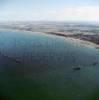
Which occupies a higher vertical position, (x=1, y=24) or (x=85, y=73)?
(x=1, y=24)

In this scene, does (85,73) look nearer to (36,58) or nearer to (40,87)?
(40,87)

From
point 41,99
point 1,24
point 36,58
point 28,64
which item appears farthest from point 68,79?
point 1,24

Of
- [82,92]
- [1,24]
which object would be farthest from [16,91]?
[1,24]

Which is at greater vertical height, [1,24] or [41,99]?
A: [1,24]

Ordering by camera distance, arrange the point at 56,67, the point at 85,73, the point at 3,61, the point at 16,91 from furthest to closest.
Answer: the point at 3,61 < the point at 56,67 < the point at 85,73 < the point at 16,91

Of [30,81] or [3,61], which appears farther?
[3,61]

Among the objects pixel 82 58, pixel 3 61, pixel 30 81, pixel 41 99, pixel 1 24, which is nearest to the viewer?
pixel 41 99

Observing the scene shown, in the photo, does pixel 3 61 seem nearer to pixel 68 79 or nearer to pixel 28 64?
pixel 28 64

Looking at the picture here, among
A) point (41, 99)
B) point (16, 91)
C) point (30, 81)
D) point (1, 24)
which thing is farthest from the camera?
point (1, 24)

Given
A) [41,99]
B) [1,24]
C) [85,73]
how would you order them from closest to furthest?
[41,99] → [85,73] → [1,24]
